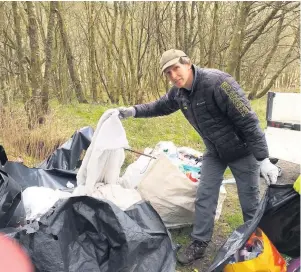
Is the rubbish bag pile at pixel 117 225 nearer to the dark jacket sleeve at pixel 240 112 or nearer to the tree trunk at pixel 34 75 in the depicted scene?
the dark jacket sleeve at pixel 240 112

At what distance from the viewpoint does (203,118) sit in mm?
2283

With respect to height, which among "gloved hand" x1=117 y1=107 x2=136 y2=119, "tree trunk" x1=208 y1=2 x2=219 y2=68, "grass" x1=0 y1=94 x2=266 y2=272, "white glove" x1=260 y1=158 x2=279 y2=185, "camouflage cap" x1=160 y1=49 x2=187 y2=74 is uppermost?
"tree trunk" x1=208 y1=2 x2=219 y2=68

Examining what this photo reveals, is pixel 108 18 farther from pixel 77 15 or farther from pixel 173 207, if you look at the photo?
pixel 173 207

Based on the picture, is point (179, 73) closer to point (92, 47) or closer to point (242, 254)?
point (242, 254)

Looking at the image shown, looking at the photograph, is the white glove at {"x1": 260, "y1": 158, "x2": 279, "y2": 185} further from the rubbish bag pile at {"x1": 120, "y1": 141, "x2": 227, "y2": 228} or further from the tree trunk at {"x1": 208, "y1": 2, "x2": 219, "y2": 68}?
the tree trunk at {"x1": 208, "y1": 2, "x2": 219, "y2": 68}

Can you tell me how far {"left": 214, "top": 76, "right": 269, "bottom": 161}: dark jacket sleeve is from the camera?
2131 millimetres

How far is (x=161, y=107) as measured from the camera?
281 centimetres

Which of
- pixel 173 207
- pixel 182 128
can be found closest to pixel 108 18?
pixel 182 128

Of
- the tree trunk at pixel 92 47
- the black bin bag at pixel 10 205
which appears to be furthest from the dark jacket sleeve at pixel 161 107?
the tree trunk at pixel 92 47

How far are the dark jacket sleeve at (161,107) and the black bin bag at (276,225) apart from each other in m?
1.08

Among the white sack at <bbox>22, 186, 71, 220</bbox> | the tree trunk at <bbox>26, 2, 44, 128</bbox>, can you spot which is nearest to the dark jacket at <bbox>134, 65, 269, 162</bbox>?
the white sack at <bbox>22, 186, 71, 220</bbox>

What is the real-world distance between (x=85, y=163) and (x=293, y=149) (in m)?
2.68

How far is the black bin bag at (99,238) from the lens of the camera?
6.25 feet

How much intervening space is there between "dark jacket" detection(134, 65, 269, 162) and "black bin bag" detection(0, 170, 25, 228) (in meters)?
1.36
